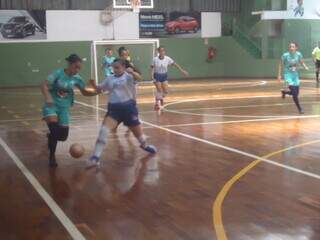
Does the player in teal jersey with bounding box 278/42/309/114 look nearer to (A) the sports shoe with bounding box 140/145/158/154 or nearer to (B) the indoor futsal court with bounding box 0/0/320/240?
(B) the indoor futsal court with bounding box 0/0/320/240

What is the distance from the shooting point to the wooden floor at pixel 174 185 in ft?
17.1

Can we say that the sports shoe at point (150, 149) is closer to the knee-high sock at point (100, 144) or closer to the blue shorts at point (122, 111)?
the blue shorts at point (122, 111)

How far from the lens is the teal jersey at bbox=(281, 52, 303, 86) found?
14133mm

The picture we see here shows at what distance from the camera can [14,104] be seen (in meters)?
19.9

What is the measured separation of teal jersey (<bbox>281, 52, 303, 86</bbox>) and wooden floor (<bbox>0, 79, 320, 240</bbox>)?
141cm

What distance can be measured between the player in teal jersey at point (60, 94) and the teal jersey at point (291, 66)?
7363 millimetres

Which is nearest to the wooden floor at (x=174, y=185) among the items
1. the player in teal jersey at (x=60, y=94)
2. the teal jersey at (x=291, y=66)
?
the player in teal jersey at (x=60, y=94)

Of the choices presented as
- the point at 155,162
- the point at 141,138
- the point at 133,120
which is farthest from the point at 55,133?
the point at 155,162

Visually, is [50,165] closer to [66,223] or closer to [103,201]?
[103,201]

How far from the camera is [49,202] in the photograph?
6.26 meters

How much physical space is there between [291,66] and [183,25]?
22.0 meters

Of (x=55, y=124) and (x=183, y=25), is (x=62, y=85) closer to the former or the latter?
(x=55, y=124)

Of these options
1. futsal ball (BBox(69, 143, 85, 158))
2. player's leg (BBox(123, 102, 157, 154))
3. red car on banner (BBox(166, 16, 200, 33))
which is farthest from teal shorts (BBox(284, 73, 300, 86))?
red car on banner (BBox(166, 16, 200, 33))

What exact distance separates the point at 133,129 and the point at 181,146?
1.32 meters
